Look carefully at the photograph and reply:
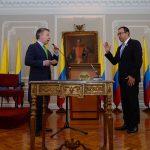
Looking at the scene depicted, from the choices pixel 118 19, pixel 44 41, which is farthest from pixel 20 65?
pixel 44 41

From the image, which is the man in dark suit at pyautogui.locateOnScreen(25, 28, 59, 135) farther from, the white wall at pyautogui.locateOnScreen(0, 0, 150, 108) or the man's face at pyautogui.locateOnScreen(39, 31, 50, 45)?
the white wall at pyautogui.locateOnScreen(0, 0, 150, 108)

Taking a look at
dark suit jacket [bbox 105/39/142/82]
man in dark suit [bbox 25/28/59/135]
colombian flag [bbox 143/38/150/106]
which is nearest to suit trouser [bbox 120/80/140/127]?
dark suit jacket [bbox 105/39/142/82]

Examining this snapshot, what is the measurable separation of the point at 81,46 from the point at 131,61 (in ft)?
11.5

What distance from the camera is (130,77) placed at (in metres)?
3.61

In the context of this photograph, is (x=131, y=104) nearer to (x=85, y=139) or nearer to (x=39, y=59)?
(x=85, y=139)

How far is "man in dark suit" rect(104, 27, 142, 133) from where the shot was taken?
12.0ft

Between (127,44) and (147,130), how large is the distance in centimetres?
136

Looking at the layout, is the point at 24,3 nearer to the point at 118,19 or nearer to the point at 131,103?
the point at 118,19

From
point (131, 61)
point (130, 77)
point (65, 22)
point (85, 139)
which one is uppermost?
point (65, 22)

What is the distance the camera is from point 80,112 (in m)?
5.18

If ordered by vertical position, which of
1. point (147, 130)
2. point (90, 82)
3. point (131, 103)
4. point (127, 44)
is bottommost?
point (147, 130)

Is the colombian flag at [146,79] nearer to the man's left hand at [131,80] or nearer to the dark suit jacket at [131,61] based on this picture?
the dark suit jacket at [131,61]

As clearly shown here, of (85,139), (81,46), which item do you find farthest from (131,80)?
(81,46)

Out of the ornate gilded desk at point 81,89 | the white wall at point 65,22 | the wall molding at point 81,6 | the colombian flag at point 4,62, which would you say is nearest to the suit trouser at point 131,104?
the ornate gilded desk at point 81,89
